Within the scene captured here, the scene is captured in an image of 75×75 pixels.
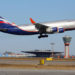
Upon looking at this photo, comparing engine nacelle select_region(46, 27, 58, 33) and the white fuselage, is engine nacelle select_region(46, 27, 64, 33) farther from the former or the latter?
the white fuselage

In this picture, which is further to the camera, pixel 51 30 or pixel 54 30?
pixel 51 30

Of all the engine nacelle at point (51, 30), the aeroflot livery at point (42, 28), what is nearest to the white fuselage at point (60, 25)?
the aeroflot livery at point (42, 28)

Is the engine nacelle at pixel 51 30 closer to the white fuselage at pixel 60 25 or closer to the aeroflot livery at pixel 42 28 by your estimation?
the aeroflot livery at pixel 42 28

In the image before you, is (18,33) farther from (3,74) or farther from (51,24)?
(3,74)

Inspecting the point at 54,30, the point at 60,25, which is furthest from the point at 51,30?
the point at 60,25

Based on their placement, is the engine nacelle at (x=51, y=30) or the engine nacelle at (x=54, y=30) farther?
the engine nacelle at (x=51, y=30)

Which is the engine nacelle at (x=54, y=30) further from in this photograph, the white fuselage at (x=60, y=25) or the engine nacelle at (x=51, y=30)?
the white fuselage at (x=60, y=25)

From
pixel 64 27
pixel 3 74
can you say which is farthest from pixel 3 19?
pixel 3 74

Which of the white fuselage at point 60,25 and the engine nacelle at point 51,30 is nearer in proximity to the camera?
the white fuselage at point 60,25

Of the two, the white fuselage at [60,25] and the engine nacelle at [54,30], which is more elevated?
the white fuselage at [60,25]

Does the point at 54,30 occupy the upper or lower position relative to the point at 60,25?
lower

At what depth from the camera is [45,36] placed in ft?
237

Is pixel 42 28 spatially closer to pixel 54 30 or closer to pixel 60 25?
pixel 54 30

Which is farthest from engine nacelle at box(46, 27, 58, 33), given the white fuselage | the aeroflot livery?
the white fuselage
